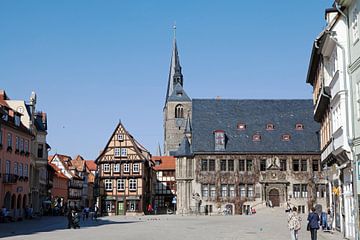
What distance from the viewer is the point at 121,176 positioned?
7506cm

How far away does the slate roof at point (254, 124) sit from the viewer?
2771 inches

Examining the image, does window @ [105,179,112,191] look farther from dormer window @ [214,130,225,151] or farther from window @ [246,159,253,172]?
window @ [246,159,253,172]

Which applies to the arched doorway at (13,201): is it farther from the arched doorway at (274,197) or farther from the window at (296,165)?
the window at (296,165)

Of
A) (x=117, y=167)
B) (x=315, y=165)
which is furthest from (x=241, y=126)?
(x=117, y=167)

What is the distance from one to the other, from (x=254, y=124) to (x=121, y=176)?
19465 millimetres

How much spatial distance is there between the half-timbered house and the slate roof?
7891mm

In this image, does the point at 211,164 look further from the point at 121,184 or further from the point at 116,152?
the point at 116,152

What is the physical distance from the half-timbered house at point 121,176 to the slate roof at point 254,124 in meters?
7.89

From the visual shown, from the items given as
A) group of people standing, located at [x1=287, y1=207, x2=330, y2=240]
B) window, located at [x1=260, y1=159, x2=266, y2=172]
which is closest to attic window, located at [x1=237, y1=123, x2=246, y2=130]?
window, located at [x1=260, y1=159, x2=266, y2=172]

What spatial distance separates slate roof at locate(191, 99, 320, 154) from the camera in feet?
231

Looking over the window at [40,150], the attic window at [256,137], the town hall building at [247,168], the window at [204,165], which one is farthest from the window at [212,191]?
the window at [40,150]

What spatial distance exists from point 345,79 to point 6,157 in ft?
110

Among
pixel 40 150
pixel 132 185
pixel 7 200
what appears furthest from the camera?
pixel 132 185

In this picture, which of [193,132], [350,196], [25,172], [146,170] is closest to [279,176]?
[193,132]
